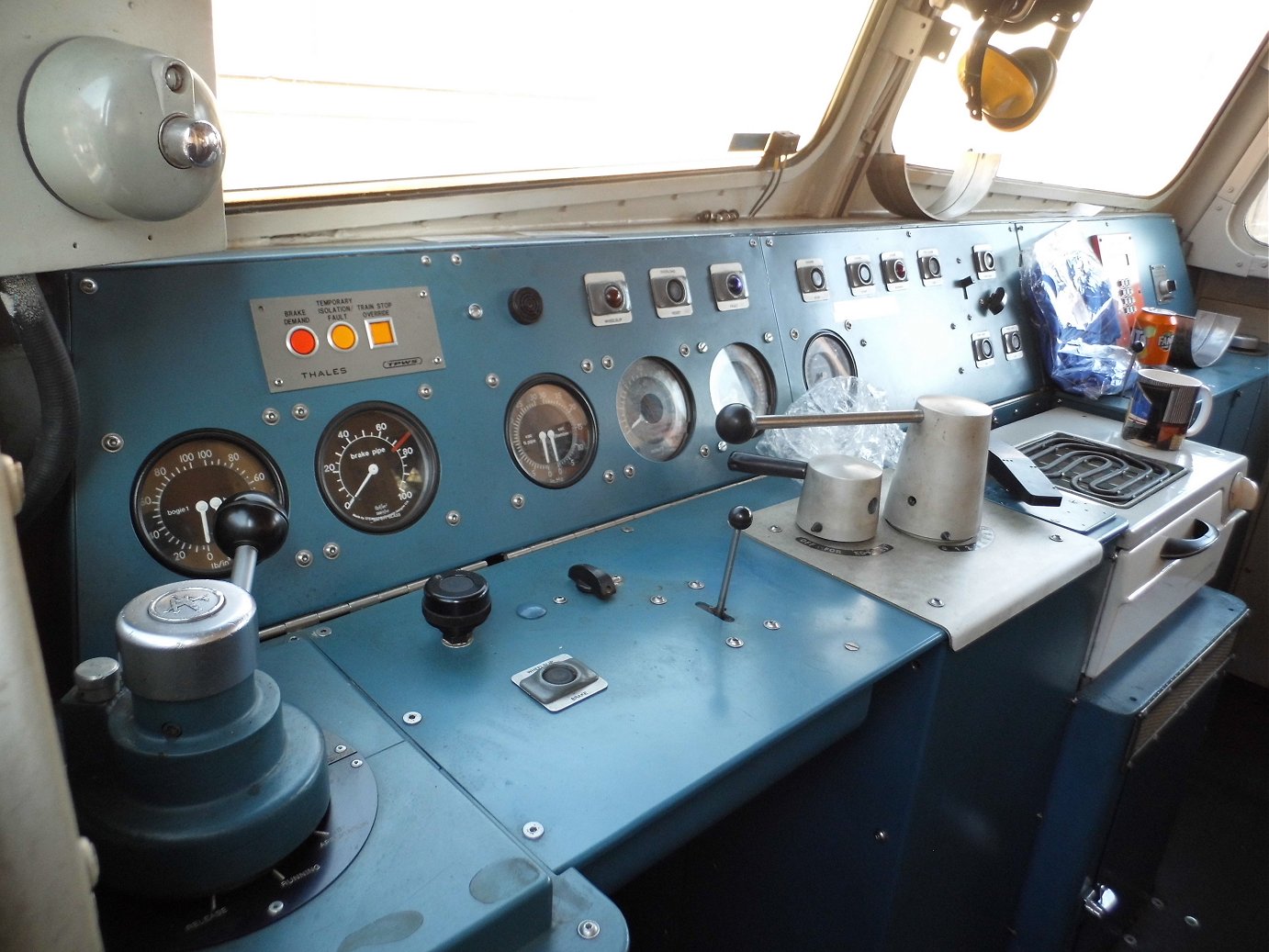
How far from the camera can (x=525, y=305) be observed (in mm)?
1469

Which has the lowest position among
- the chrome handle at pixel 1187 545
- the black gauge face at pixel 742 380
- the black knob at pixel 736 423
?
the chrome handle at pixel 1187 545

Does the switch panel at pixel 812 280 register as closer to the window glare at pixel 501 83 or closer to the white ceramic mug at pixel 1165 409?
the window glare at pixel 501 83

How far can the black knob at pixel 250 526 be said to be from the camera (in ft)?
2.94

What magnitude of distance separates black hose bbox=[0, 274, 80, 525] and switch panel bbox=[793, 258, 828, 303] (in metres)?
1.43

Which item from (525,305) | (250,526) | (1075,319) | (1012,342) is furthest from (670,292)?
(1075,319)

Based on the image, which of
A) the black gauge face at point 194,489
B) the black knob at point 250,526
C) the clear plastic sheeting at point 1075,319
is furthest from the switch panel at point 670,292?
the clear plastic sheeting at point 1075,319

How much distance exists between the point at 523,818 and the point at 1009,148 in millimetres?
2829

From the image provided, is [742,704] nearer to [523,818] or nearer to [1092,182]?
[523,818]

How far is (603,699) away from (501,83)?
1.23 m

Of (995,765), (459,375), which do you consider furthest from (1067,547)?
(459,375)

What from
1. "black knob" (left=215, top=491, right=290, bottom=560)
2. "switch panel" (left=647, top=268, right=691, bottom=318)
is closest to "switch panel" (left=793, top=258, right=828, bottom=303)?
"switch panel" (left=647, top=268, right=691, bottom=318)

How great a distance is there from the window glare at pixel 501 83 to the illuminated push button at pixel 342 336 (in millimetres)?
412

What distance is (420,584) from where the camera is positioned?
1.31 metres

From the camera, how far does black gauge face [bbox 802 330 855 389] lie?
1.96 metres
